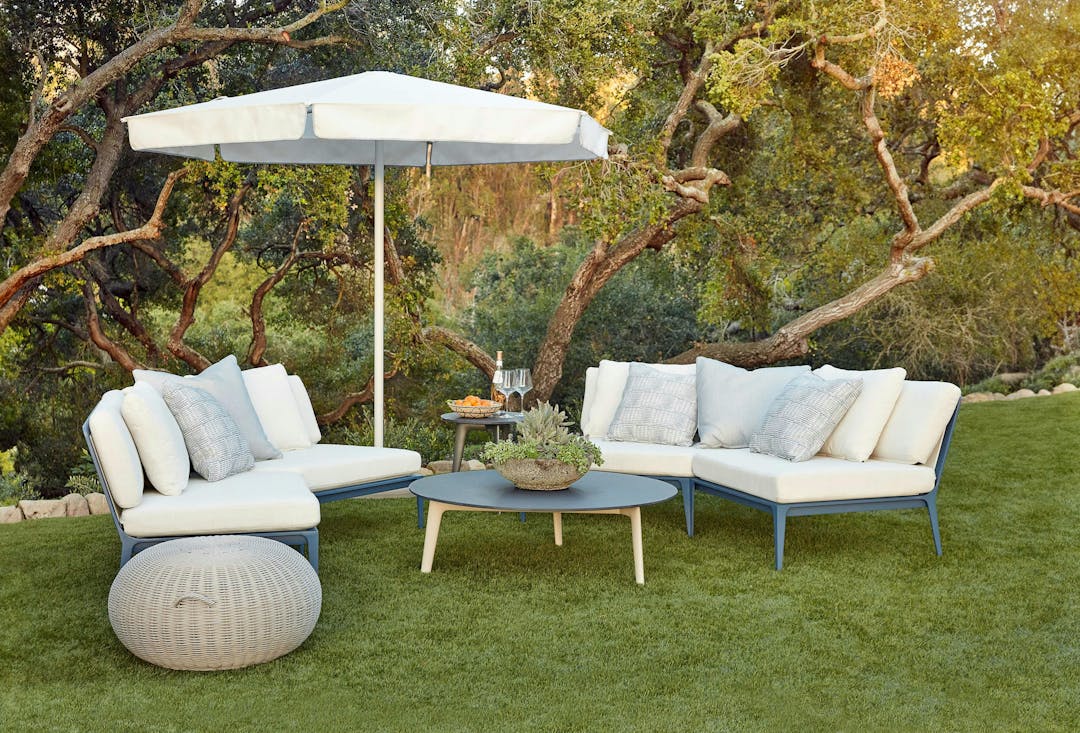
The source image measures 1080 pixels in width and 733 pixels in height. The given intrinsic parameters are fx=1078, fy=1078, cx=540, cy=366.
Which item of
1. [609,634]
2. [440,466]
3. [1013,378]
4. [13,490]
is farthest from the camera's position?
[1013,378]

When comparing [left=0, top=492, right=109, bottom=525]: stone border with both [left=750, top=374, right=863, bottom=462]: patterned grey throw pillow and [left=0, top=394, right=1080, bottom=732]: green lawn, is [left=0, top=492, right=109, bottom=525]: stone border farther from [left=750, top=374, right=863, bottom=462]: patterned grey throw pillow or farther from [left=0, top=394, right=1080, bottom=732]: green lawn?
[left=750, top=374, right=863, bottom=462]: patterned grey throw pillow

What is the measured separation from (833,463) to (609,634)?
1.71 meters

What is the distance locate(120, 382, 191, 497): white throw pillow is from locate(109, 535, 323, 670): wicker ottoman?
725mm

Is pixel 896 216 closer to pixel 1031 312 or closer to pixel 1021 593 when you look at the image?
pixel 1031 312

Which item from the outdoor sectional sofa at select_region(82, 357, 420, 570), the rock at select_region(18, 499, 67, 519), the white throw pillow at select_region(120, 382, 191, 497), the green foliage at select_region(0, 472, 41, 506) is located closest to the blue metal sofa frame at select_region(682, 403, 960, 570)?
the outdoor sectional sofa at select_region(82, 357, 420, 570)

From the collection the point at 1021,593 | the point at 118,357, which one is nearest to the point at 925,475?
the point at 1021,593

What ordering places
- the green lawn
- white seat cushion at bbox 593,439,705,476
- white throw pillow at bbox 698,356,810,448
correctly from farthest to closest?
white throw pillow at bbox 698,356,810,448, white seat cushion at bbox 593,439,705,476, the green lawn

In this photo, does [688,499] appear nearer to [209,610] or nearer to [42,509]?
[209,610]

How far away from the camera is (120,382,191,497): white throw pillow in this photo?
4.22m

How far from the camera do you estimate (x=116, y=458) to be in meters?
3.99

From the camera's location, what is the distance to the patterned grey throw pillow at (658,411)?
584 centimetres

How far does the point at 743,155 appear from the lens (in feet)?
32.7

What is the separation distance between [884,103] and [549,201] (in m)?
4.62

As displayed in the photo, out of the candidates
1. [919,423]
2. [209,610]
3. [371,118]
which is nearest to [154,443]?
[209,610]
